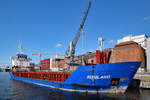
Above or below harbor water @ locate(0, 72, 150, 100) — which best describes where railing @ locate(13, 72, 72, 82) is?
above

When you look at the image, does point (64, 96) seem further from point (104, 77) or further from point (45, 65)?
point (45, 65)

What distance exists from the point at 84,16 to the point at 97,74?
1907 centimetres

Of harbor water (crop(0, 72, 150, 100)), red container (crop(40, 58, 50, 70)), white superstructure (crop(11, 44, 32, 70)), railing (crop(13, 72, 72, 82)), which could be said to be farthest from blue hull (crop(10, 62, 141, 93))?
white superstructure (crop(11, 44, 32, 70))

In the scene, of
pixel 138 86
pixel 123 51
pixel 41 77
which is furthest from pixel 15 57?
pixel 138 86

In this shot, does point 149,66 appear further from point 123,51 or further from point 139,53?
point 123,51

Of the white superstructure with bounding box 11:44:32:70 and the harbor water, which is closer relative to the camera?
the harbor water

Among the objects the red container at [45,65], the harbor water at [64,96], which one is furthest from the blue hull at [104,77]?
the red container at [45,65]

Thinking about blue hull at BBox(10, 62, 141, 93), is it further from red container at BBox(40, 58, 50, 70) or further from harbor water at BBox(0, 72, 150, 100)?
red container at BBox(40, 58, 50, 70)

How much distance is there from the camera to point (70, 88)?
19.3 m

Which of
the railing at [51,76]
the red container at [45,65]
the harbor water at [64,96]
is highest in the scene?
the red container at [45,65]

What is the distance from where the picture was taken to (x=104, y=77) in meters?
16.8

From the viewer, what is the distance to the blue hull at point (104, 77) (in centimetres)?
1628

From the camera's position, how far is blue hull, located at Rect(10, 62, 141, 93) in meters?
16.3

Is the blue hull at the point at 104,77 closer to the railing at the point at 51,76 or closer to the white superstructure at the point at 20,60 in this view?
the railing at the point at 51,76
